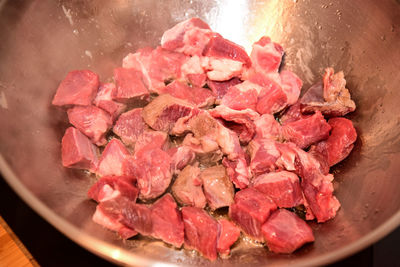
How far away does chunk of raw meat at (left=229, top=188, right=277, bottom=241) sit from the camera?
2301 mm

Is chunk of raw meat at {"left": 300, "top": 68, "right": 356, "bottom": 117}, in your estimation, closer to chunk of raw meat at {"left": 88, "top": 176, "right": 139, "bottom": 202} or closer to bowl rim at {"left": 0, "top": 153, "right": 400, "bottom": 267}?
bowl rim at {"left": 0, "top": 153, "right": 400, "bottom": 267}

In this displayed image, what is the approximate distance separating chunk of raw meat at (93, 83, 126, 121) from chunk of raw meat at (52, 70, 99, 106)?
5 centimetres

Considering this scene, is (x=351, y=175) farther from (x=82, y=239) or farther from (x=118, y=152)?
(x=82, y=239)

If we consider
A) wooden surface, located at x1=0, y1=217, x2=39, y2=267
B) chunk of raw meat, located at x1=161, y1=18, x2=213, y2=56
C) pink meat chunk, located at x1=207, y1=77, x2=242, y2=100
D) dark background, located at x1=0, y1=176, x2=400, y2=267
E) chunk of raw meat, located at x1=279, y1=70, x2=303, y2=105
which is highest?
chunk of raw meat, located at x1=279, y1=70, x2=303, y2=105

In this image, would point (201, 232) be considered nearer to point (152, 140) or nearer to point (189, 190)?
point (189, 190)

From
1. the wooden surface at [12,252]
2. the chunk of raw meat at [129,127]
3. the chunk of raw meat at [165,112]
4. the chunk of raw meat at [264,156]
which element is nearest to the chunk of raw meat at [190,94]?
the chunk of raw meat at [165,112]

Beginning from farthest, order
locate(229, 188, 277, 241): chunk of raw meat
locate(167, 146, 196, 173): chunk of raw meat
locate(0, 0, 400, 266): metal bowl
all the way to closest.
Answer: locate(167, 146, 196, 173): chunk of raw meat → locate(229, 188, 277, 241): chunk of raw meat → locate(0, 0, 400, 266): metal bowl

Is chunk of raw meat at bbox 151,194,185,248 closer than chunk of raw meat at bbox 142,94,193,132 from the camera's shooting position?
Yes

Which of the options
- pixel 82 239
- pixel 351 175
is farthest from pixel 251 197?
pixel 82 239

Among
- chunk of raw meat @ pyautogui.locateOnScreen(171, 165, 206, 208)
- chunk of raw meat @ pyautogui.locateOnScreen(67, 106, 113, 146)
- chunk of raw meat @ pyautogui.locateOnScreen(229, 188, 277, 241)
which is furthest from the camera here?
chunk of raw meat @ pyautogui.locateOnScreen(67, 106, 113, 146)

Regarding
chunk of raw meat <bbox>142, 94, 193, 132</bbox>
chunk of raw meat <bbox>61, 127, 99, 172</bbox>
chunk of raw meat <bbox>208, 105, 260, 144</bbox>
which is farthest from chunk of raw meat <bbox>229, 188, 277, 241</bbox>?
chunk of raw meat <bbox>61, 127, 99, 172</bbox>

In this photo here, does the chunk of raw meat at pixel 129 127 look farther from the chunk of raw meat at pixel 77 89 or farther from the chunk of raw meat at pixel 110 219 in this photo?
the chunk of raw meat at pixel 110 219

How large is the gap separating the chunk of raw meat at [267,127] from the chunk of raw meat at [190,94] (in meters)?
0.45

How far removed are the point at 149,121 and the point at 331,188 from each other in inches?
56.1
